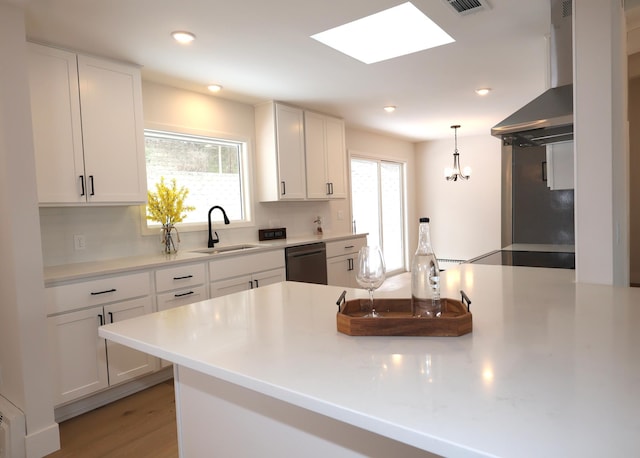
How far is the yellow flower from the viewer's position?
331 cm

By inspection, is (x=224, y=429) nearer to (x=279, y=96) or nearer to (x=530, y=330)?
(x=530, y=330)

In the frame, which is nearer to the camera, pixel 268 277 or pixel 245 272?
pixel 245 272

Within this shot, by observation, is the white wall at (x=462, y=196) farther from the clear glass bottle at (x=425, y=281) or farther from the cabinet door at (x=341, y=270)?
the clear glass bottle at (x=425, y=281)

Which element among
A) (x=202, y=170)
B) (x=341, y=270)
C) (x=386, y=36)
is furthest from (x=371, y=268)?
(x=341, y=270)

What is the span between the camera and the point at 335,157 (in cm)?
497

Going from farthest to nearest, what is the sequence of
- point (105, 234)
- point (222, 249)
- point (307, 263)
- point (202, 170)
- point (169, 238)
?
point (307, 263)
point (202, 170)
point (222, 249)
point (169, 238)
point (105, 234)

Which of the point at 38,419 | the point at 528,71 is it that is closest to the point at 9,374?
the point at 38,419

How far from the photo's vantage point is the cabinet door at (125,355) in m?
2.62

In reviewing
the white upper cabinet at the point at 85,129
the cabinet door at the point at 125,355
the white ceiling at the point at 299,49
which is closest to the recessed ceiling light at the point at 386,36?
the white ceiling at the point at 299,49

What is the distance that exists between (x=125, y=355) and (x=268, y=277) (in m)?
1.32

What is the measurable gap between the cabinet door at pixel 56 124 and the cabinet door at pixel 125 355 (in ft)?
2.46

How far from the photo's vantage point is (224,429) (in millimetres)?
1364

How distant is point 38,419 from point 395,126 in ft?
16.9

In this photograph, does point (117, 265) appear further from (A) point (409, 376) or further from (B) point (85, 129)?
(A) point (409, 376)
